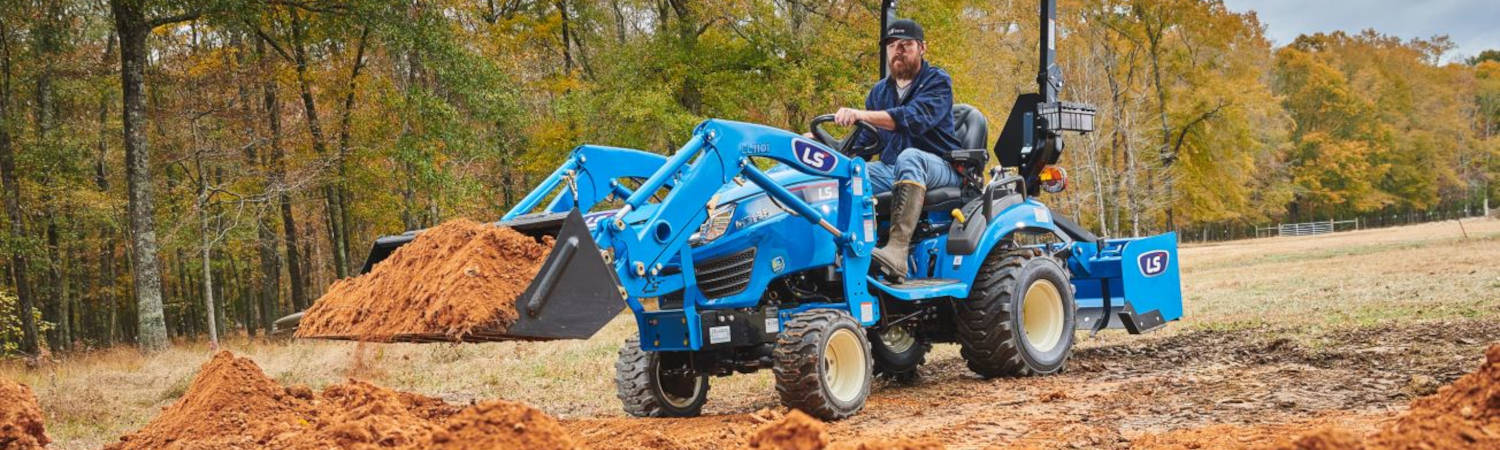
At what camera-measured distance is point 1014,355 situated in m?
7.63

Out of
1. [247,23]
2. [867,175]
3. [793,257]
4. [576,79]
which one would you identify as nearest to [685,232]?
[793,257]

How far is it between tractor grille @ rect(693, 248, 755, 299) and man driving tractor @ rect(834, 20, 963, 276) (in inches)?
37.8

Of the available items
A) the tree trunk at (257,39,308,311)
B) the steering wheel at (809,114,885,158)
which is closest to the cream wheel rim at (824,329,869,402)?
the steering wheel at (809,114,885,158)

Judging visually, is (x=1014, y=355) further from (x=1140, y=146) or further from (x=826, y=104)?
(x=1140, y=146)

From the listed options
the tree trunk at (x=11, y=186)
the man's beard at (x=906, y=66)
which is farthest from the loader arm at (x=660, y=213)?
the tree trunk at (x=11, y=186)

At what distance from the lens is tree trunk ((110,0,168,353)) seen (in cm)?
1586

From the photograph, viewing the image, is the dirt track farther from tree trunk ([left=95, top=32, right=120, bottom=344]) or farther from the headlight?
tree trunk ([left=95, top=32, right=120, bottom=344])

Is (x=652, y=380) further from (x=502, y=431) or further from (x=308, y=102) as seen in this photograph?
(x=308, y=102)

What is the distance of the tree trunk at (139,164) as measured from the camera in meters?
15.9

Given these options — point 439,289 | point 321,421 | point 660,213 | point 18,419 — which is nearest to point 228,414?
point 321,421

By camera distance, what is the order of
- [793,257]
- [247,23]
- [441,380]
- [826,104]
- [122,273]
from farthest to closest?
[122,273], [826,104], [247,23], [441,380], [793,257]

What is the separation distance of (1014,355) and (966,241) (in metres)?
0.88

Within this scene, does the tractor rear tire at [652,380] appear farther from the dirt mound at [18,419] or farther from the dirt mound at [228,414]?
the dirt mound at [18,419]

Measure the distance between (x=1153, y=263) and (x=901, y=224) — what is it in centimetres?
295
